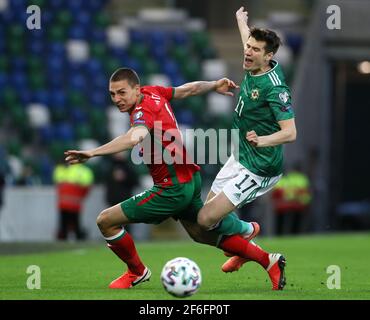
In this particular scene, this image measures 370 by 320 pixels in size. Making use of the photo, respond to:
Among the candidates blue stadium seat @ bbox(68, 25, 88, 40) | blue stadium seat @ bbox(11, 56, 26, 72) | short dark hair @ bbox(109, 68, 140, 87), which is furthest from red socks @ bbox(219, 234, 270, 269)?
blue stadium seat @ bbox(68, 25, 88, 40)

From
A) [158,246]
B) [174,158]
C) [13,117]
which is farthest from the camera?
[13,117]

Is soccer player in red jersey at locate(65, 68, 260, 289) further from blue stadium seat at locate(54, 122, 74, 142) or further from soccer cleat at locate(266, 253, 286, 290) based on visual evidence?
blue stadium seat at locate(54, 122, 74, 142)

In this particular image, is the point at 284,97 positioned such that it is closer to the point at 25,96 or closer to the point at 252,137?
the point at 252,137

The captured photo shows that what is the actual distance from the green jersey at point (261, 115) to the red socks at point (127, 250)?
48.8 inches

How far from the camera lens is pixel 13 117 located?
24797mm

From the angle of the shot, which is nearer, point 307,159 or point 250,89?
point 250,89

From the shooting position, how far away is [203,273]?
41.2ft

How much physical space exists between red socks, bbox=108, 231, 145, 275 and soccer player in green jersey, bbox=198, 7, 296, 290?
0.66 m

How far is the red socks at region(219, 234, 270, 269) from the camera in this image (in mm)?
10305

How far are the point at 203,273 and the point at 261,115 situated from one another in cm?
278
